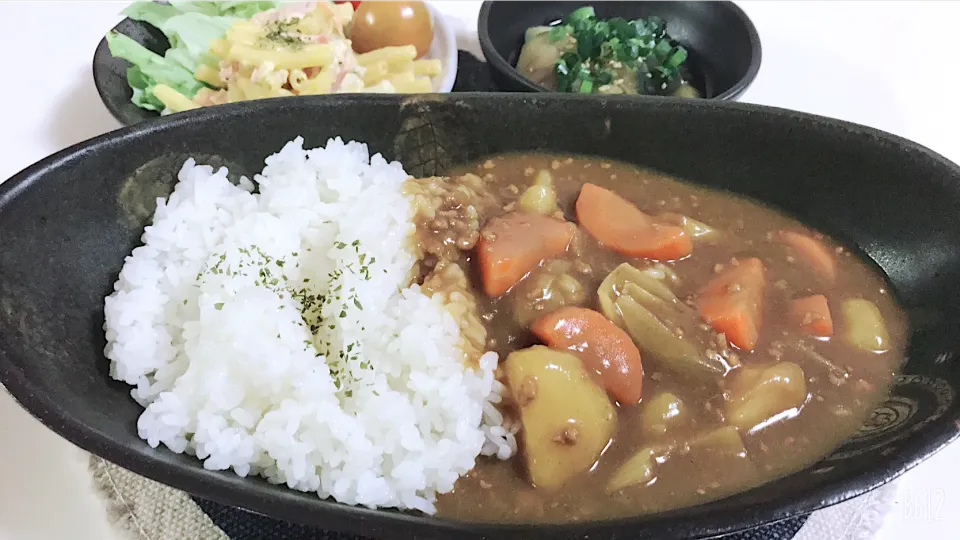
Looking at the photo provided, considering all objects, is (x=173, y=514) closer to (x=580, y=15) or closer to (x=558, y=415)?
(x=558, y=415)

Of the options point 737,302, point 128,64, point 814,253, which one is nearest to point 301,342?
point 737,302

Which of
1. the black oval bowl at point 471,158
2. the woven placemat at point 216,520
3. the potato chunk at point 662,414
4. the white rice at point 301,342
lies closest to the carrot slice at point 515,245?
the white rice at point 301,342

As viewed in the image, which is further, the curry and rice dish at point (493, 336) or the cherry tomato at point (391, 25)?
the cherry tomato at point (391, 25)

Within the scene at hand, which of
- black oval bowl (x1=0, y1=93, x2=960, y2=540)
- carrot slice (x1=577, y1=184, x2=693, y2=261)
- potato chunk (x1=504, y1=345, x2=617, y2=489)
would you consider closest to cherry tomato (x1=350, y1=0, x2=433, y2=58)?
black oval bowl (x1=0, y1=93, x2=960, y2=540)

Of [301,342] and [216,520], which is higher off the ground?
[301,342]

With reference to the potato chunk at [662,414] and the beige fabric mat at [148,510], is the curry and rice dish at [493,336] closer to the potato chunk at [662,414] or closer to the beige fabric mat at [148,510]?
the potato chunk at [662,414]

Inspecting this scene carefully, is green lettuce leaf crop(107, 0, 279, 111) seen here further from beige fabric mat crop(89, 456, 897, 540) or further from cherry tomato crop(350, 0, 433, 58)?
beige fabric mat crop(89, 456, 897, 540)
